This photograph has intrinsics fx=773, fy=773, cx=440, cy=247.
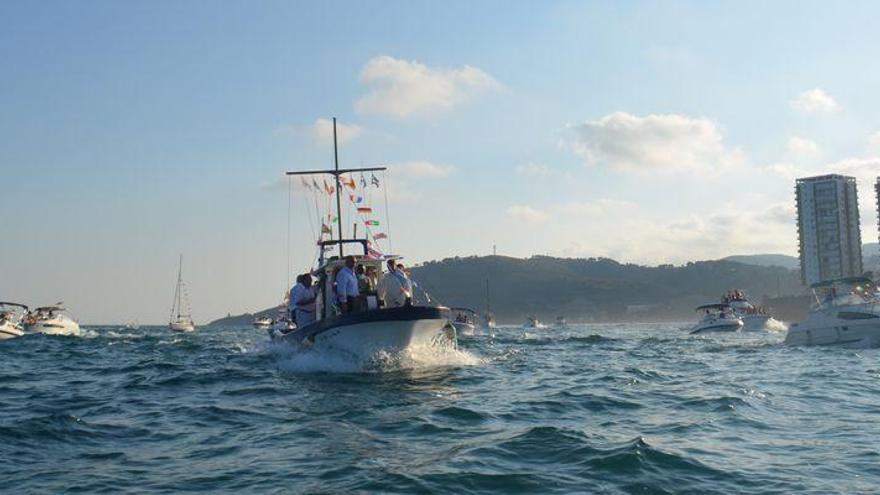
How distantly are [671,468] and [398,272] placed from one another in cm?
1234

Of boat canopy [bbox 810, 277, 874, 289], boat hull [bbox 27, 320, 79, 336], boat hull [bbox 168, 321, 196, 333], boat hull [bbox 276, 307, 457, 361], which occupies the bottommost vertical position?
boat hull [bbox 168, 321, 196, 333]

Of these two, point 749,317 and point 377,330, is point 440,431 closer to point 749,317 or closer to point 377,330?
point 377,330

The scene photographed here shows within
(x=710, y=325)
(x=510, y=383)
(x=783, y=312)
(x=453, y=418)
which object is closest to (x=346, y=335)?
(x=510, y=383)

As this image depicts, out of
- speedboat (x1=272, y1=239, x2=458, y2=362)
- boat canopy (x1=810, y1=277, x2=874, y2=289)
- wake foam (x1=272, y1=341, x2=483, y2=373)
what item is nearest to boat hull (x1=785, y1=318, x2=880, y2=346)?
boat canopy (x1=810, y1=277, x2=874, y2=289)

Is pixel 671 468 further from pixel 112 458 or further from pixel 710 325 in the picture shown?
pixel 710 325

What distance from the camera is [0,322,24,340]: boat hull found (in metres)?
46.0

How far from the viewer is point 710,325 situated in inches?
2160

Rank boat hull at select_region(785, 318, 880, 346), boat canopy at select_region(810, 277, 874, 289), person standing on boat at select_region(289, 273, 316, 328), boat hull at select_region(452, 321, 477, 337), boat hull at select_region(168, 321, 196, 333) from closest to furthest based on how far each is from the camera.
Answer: person standing on boat at select_region(289, 273, 316, 328) → boat hull at select_region(785, 318, 880, 346) → boat canopy at select_region(810, 277, 874, 289) → boat hull at select_region(452, 321, 477, 337) → boat hull at select_region(168, 321, 196, 333)

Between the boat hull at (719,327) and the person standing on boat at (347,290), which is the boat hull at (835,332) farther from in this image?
the boat hull at (719,327)

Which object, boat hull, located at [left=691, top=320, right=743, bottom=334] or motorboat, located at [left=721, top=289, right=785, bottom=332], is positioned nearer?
boat hull, located at [left=691, top=320, right=743, bottom=334]

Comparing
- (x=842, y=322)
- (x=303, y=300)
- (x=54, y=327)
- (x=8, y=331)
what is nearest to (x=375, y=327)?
(x=303, y=300)

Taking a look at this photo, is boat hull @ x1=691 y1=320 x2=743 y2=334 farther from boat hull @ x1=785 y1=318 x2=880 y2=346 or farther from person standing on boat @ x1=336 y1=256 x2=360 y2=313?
person standing on boat @ x1=336 y1=256 x2=360 y2=313

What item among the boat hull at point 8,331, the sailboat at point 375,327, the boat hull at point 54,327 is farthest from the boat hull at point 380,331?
the boat hull at point 54,327

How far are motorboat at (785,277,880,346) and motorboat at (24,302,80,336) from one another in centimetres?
5080
